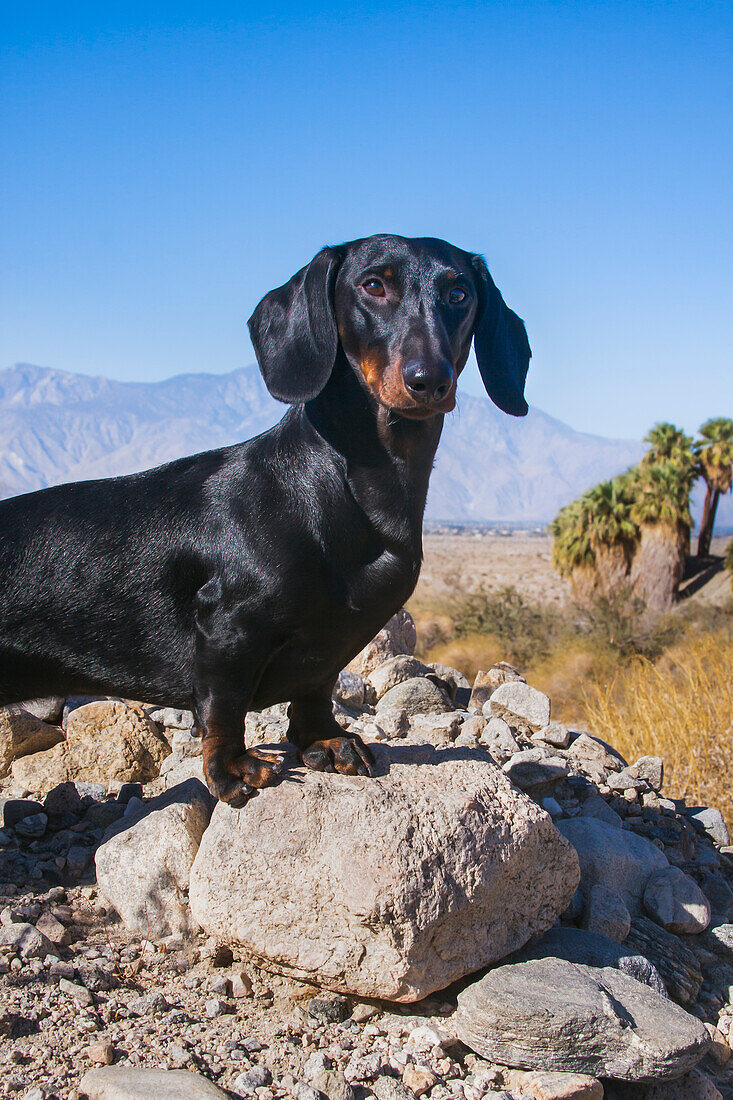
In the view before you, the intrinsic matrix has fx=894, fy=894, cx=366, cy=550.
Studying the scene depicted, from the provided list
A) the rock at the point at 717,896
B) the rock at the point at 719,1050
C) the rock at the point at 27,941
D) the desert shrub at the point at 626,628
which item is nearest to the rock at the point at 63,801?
the rock at the point at 27,941

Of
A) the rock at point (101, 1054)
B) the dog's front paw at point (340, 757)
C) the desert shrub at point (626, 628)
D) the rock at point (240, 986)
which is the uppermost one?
the dog's front paw at point (340, 757)

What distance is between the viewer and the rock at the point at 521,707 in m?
6.20

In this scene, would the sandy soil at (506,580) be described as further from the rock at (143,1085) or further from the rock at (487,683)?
the rock at (143,1085)

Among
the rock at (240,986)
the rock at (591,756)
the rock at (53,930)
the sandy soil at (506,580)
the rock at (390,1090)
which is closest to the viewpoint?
the rock at (390,1090)

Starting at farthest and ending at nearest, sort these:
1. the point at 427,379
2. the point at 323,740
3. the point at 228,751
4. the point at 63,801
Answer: the point at 63,801, the point at 323,740, the point at 228,751, the point at 427,379

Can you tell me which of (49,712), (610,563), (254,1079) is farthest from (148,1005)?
(610,563)

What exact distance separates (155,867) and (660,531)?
869 inches

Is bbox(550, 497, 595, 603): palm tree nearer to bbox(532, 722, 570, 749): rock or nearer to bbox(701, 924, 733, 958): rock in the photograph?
bbox(532, 722, 570, 749): rock

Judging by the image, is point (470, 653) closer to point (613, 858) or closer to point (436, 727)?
point (436, 727)

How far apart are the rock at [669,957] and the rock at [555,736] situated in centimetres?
172

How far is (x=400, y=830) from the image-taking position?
133 inches

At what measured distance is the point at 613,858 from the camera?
4453 mm

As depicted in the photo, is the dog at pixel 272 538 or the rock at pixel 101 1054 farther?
the dog at pixel 272 538

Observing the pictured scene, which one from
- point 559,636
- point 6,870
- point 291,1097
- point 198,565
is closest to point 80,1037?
point 291,1097
